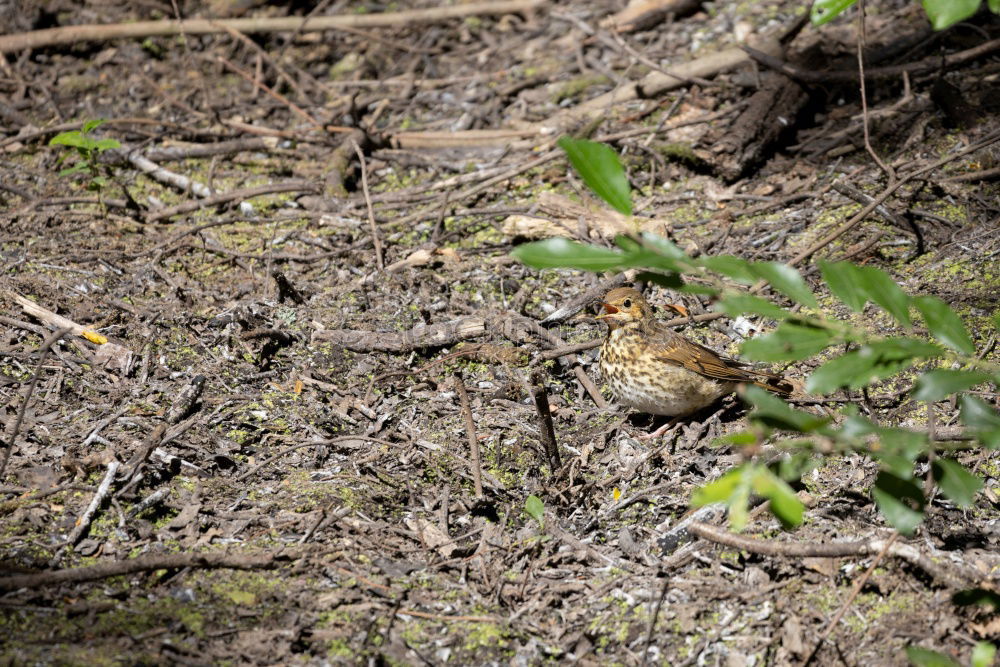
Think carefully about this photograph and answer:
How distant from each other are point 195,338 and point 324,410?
34.1 inches

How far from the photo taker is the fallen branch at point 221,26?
7770mm

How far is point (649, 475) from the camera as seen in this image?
405 cm

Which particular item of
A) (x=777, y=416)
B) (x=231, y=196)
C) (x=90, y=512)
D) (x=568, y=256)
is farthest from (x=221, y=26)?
(x=777, y=416)

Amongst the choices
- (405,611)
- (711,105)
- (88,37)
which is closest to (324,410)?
(405,611)

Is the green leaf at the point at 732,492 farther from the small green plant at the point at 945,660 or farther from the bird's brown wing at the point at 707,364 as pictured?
the bird's brown wing at the point at 707,364

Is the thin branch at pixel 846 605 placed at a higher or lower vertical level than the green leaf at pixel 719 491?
lower

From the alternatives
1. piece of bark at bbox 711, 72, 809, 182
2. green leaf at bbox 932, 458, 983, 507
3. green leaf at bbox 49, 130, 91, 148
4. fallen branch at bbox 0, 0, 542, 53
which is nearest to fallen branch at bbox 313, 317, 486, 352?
green leaf at bbox 49, 130, 91, 148

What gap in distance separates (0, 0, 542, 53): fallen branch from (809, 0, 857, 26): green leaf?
6.16 meters

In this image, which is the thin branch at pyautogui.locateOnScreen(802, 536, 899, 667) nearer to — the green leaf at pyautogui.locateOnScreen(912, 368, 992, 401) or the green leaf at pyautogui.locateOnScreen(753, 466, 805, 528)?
the green leaf at pyautogui.locateOnScreen(912, 368, 992, 401)

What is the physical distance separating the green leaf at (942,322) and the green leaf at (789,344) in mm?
209

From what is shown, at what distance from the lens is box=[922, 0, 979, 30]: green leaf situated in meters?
1.90

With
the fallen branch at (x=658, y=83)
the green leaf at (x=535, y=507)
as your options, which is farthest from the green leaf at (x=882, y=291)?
the fallen branch at (x=658, y=83)

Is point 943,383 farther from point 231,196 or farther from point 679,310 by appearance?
point 231,196

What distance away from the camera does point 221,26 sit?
777 centimetres
